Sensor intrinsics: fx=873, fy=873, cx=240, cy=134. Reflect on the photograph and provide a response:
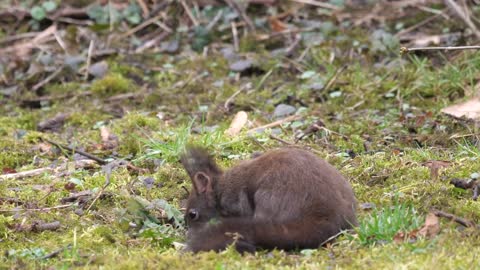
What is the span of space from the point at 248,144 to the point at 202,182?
1.70 metres

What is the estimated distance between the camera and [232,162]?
668cm

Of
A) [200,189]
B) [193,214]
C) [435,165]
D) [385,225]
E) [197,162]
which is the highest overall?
[385,225]

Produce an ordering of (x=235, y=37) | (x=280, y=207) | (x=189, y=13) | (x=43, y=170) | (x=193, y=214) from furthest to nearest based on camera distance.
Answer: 1. (x=189, y=13)
2. (x=235, y=37)
3. (x=43, y=170)
4. (x=193, y=214)
5. (x=280, y=207)

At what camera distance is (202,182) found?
17.7 ft

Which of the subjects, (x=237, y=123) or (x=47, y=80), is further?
(x=47, y=80)

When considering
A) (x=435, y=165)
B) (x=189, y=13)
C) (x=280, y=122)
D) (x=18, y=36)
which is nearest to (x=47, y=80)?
(x=18, y=36)

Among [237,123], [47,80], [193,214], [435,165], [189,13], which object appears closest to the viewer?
[193,214]

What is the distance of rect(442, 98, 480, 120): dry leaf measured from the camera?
288 inches

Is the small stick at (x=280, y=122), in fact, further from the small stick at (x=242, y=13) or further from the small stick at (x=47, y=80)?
the small stick at (x=47, y=80)

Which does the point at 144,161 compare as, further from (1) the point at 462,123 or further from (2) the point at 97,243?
(1) the point at 462,123

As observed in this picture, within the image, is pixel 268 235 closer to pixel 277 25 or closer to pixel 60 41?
pixel 277 25

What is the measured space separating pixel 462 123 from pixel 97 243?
3.54 metres

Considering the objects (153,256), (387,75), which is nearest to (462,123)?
(387,75)

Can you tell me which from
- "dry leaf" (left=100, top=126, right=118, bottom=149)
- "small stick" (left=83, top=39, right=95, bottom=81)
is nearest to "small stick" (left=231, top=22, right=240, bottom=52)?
"small stick" (left=83, top=39, right=95, bottom=81)
